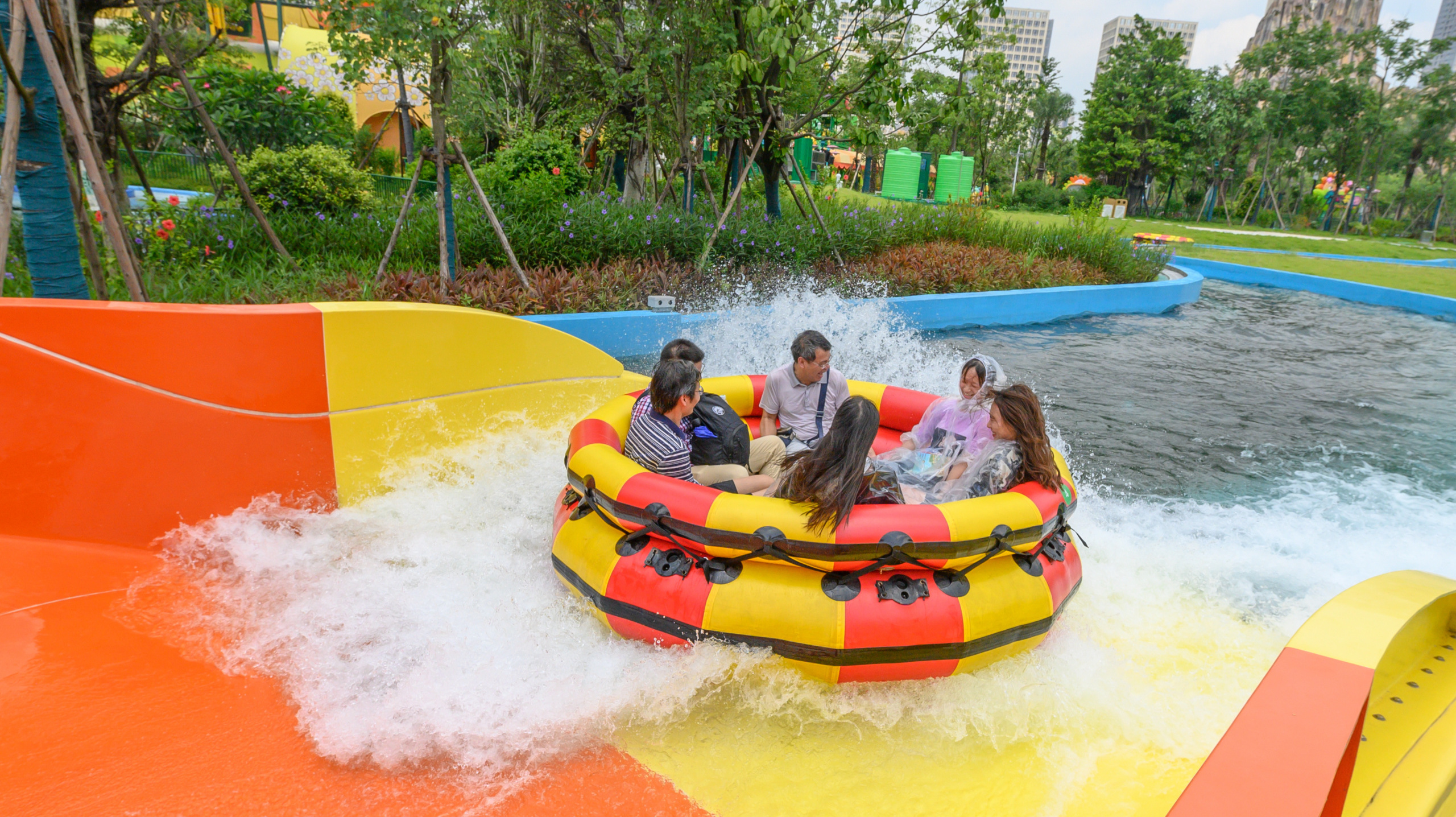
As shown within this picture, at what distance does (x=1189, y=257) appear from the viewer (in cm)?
1692

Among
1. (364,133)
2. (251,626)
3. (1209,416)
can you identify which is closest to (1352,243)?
(1209,416)

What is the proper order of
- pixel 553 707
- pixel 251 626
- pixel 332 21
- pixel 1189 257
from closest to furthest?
1. pixel 553 707
2. pixel 251 626
3. pixel 332 21
4. pixel 1189 257

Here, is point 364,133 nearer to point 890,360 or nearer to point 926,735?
point 890,360

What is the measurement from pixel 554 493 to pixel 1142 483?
12.8 feet

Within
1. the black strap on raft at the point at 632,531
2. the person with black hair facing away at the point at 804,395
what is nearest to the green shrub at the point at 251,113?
the person with black hair facing away at the point at 804,395

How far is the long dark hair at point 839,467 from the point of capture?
2.57 m

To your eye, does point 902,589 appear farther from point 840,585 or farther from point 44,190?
point 44,190

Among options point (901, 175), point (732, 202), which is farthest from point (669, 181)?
point (901, 175)

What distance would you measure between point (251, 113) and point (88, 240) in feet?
26.5

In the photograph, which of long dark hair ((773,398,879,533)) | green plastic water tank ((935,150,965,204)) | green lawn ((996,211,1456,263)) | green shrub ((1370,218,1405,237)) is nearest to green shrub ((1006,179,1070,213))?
green plastic water tank ((935,150,965,204))

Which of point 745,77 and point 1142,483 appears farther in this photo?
point 745,77

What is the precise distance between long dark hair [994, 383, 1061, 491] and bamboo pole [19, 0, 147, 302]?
4185 mm

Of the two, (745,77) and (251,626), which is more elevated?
(745,77)

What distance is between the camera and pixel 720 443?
351cm
